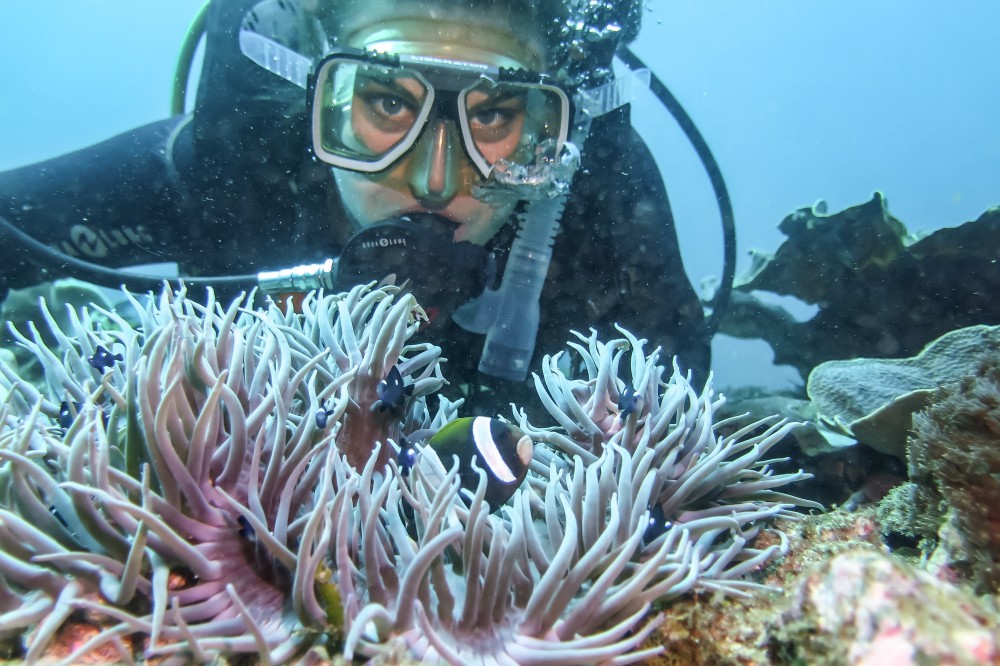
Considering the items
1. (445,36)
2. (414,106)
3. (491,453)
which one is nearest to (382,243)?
(414,106)

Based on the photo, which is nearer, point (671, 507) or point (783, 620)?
point (783, 620)

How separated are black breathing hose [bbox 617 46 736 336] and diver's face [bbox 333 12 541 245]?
1682 millimetres

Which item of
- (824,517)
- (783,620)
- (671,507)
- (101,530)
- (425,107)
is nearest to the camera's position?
(783,620)

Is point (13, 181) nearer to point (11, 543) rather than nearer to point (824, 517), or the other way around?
point (11, 543)

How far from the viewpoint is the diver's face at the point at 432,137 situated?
11.4 ft

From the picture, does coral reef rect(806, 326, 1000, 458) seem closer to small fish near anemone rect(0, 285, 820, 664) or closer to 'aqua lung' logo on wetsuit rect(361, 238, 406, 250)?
small fish near anemone rect(0, 285, 820, 664)

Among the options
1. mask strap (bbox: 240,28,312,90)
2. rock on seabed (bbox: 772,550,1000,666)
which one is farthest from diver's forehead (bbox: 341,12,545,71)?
rock on seabed (bbox: 772,550,1000,666)

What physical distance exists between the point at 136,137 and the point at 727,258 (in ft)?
15.4

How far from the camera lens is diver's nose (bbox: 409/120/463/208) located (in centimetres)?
344

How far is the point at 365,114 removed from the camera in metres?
3.56

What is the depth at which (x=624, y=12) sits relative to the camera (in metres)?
4.08

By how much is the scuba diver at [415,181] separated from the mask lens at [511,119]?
11mm

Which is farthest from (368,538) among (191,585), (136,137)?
(136,137)

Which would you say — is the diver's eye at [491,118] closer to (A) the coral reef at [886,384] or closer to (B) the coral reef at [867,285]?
(A) the coral reef at [886,384]
